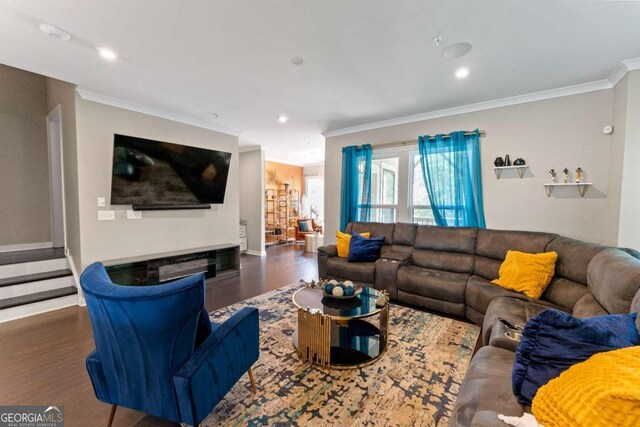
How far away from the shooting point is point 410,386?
6.38 ft

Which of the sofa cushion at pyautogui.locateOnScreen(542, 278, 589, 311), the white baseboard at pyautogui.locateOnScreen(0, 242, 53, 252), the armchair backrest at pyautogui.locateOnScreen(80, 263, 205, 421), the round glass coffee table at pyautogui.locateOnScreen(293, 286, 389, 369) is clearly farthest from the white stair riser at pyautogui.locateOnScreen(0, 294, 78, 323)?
the sofa cushion at pyautogui.locateOnScreen(542, 278, 589, 311)

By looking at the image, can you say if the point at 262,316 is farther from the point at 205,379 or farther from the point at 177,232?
the point at 177,232

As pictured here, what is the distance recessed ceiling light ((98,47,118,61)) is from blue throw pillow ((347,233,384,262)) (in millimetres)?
3516

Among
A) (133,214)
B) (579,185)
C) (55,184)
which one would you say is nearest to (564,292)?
(579,185)

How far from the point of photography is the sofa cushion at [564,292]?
2271 mm

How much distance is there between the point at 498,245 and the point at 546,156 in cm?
131

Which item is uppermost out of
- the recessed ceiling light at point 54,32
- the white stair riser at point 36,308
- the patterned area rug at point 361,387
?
the recessed ceiling light at point 54,32

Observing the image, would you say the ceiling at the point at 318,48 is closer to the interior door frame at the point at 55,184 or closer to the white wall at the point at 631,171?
the white wall at the point at 631,171

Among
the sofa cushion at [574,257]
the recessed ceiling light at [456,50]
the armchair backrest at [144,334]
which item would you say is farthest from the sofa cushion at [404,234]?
the armchair backrest at [144,334]

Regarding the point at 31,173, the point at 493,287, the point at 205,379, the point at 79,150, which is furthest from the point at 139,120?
the point at 493,287

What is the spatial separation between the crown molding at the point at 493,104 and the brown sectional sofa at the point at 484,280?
1730 millimetres

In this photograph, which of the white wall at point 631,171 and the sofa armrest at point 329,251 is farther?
the sofa armrest at point 329,251

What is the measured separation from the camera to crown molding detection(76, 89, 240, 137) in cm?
341

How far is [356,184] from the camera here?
4859 millimetres
